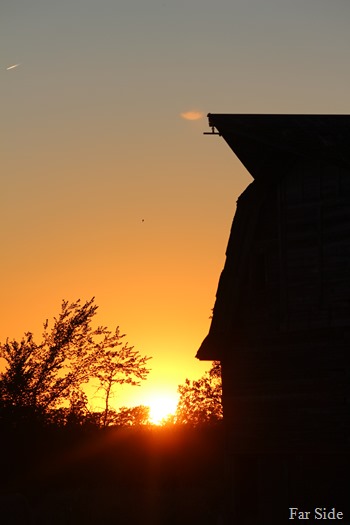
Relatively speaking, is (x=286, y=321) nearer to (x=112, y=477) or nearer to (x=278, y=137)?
(x=278, y=137)

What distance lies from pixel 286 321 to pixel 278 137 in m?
4.85

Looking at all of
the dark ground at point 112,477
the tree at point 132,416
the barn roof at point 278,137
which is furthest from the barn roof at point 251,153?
the tree at point 132,416

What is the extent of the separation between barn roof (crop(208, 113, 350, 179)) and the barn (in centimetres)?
3

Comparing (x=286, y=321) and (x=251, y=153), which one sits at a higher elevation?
(x=251, y=153)

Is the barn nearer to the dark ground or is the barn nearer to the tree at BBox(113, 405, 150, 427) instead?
the dark ground

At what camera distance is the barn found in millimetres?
23094

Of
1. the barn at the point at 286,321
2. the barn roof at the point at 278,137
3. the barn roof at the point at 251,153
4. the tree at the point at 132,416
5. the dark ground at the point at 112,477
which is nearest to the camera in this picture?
the barn at the point at 286,321

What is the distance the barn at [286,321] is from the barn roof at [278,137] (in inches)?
1.2

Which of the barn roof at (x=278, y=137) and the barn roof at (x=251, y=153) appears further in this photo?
the barn roof at (x=251, y=153)

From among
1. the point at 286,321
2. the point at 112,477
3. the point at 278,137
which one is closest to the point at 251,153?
the point at 278,137

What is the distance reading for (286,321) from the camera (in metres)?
24.0

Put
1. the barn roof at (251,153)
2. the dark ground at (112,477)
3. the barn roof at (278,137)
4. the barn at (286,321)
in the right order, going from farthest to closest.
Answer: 1. the dark ground at (112,477)
2. the barn roof at (251,153)
3. the barn roof at (278,137)
4. the barn at (286,321)

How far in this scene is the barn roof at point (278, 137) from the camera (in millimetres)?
23969

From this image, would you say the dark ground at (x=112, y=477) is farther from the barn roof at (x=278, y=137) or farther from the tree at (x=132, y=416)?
the barn roof at (x=278, y=137)
